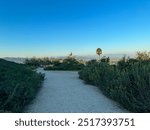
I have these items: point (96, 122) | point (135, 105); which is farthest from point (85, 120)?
point (135, 105)

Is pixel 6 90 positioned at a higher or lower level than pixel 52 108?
higher

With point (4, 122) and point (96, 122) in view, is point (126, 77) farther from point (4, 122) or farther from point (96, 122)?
point (4, 122)

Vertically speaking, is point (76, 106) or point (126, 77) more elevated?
point (126, 77)

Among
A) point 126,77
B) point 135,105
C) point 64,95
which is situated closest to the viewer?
point 135,105

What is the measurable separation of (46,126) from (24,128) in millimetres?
346

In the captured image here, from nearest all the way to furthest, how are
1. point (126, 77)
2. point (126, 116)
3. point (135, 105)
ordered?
point (126, 116), point (135, 105), point (126, 77)

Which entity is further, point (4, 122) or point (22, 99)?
point (22, 99)

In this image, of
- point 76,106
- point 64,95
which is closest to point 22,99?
point 76,106

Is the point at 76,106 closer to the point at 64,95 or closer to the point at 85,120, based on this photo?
the point at 64,95

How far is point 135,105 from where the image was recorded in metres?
6.89

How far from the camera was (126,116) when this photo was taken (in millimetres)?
5215

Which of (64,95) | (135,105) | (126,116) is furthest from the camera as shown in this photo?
(64,95)

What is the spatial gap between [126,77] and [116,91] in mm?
463

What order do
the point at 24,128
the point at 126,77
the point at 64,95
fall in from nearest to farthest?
the point at 24,128 → the point at 126,77 → the point at 64,95
